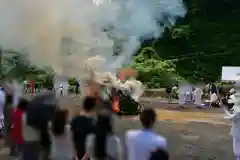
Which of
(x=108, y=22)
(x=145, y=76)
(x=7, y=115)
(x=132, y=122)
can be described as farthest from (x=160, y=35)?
(x=7, y=115)

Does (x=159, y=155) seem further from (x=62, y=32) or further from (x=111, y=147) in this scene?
(x=62, y=32)

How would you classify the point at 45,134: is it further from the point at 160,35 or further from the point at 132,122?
the point at 160,35

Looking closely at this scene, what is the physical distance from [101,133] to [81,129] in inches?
32.3

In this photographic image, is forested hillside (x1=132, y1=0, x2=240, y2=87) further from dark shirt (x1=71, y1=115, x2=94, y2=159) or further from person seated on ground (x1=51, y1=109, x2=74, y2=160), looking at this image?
person seated on ground (x1=51, y1=109, x2=74, y2=160)

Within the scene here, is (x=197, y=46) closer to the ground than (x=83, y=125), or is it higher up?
higher up

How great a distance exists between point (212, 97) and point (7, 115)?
1688 centimetres

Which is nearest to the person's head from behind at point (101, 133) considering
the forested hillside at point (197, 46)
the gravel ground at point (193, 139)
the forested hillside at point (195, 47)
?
the gravel ground at point (193, 139)

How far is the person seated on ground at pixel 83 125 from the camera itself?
6.96 meters

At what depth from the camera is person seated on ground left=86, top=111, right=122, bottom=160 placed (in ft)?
20.2

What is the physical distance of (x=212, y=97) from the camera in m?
26.5

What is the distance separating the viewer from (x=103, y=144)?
244 inches

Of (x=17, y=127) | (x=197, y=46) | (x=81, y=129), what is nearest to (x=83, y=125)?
(x=81, y=129)

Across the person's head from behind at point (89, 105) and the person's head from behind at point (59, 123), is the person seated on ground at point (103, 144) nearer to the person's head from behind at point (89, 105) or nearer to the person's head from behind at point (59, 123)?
the person's head from behind at point (59, 123)

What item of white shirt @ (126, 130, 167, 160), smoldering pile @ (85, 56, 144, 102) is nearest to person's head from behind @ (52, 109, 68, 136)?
white shirt @ (126, 130, 167, 160)
